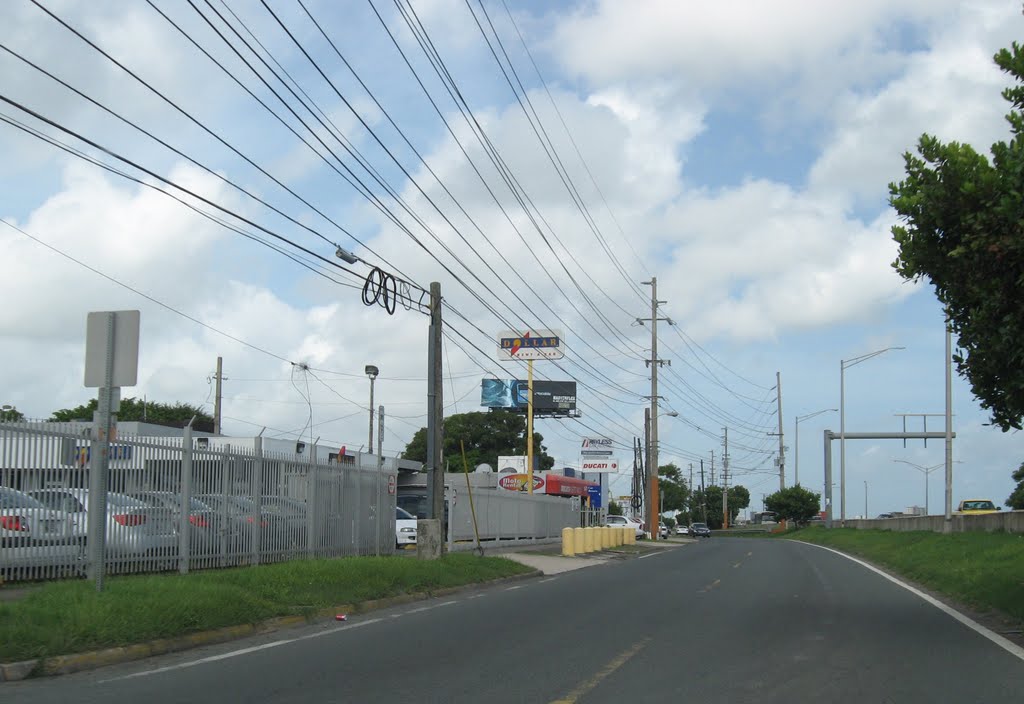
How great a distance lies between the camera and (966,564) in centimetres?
2320

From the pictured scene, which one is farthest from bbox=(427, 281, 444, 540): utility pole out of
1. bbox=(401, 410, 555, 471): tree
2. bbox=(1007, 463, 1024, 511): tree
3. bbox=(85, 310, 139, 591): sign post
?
bbox=(401, 410, 555, 471): tree

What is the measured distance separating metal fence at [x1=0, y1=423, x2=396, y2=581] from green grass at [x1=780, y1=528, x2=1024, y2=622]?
12.8m

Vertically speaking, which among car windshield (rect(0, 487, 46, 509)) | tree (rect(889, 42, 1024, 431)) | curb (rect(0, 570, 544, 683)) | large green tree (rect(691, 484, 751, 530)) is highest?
tree (rect(889, 42, 1024, 431))

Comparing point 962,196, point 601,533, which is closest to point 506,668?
point 962,196

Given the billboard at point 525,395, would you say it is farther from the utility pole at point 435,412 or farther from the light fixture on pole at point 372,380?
the utility pole at point 435,412

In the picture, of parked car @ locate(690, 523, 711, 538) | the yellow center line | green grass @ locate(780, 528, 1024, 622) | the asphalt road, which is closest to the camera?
the yellow center line

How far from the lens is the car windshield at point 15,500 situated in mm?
13891

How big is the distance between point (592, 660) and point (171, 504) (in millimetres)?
9277

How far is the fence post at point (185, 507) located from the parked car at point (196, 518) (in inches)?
2.4

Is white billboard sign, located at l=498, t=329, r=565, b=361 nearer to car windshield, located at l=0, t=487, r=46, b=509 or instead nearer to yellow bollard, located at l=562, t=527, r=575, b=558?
yellow bollard, located at l=562, t=527, r=575, b=558

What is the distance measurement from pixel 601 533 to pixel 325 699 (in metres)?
33.5

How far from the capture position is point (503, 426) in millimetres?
104188

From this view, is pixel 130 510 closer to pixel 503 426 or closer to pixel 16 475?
pixel 16 475

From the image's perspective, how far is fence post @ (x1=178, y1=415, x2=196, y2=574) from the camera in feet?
57.1
